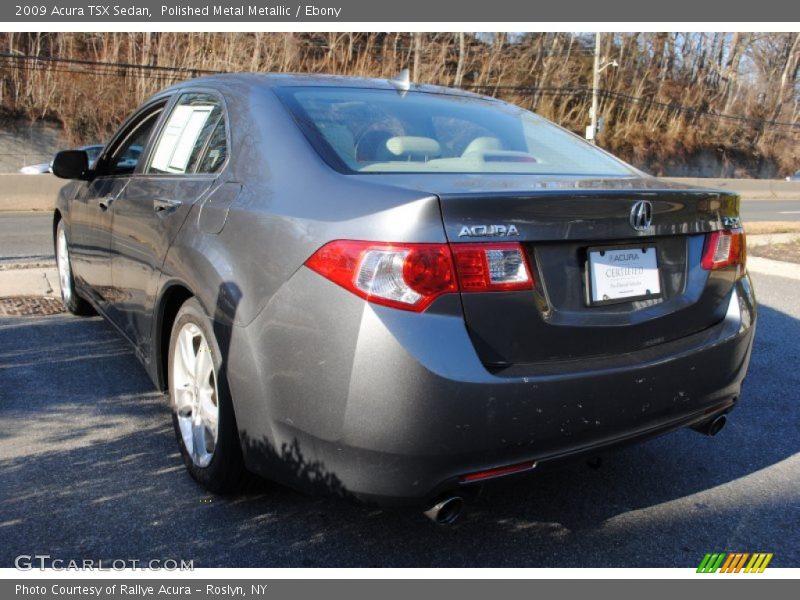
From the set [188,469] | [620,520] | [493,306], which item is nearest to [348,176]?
[493,306]

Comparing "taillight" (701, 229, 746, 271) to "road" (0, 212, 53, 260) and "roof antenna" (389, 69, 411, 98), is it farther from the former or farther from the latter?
"road" (0, 212, 53, 260)

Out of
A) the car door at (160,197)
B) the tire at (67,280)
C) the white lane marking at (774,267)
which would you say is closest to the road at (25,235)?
the tire at (67,280)

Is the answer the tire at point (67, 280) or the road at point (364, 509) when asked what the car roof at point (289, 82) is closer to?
the road at point (364, 509)

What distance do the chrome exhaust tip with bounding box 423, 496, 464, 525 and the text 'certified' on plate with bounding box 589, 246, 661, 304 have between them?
801 millimetres

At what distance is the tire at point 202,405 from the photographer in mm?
2768

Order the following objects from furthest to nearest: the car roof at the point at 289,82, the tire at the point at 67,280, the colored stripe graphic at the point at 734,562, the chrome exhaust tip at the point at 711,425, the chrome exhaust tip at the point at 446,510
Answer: the tire at the point at 67,280 → the car roof at the point at 289,82 → the chrome exhaust tip at the point at 711,425 → the colored stripe graphic at the point at 734,562 → the chrome exhaust tip at the point at 446,510

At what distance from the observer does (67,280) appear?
5535 mm

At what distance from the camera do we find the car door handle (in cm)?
326

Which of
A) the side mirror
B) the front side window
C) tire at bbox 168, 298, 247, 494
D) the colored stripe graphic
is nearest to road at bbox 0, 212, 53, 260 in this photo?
the side mirror

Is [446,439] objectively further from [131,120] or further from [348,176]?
[131,120]

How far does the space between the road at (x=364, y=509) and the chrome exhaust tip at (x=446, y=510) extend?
0.71 feet

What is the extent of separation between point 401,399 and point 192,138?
1.95m
